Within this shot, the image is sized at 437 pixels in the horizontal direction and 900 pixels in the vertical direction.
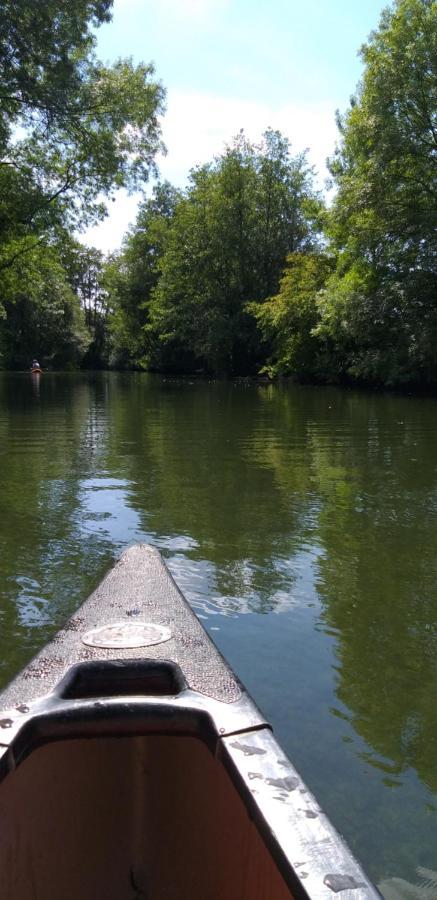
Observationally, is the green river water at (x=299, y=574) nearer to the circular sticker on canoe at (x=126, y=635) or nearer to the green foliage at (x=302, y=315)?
the circular sticker on canoe at (x=126, y=635)

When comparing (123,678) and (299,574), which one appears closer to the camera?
(123,678)

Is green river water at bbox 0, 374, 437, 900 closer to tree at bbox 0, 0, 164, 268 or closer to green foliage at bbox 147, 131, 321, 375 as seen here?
tree at bbox 0, 0, 164, 268

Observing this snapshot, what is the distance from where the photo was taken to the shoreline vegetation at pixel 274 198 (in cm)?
2031

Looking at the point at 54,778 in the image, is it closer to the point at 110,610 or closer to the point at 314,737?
the point at 110,610

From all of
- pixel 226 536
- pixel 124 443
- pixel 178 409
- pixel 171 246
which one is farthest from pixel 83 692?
pixel 171 246

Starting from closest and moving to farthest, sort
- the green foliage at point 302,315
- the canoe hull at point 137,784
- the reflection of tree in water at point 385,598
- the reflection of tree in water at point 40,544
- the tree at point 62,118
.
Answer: the canoe hull at point 137,784
the reflection of tree in water at point 385,598
the reflection of tree in water at point 40,544
the tree at point 62,118
the green foliage at point 302,315

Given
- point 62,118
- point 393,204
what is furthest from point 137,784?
point 393,204

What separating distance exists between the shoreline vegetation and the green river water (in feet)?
46.3

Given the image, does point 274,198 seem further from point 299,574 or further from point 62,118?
point 299,574

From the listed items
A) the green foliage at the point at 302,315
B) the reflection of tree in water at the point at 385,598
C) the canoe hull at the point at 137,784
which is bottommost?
the reflection of tree in water at the point at 385,598

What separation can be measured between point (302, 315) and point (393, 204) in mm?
10067

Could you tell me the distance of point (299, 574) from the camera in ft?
15.3

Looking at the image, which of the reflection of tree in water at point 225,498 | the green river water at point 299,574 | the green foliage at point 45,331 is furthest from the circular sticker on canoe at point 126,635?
the green foliage at point 45,331

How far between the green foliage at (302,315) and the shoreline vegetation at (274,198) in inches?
3.2
